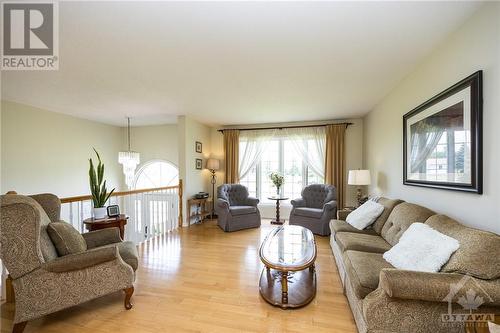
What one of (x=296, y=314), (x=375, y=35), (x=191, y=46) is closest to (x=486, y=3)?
(x=375, y=35)

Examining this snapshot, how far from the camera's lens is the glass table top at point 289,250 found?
1.93 meters

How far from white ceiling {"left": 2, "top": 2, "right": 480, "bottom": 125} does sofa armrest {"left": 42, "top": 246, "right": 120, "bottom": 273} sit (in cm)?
186

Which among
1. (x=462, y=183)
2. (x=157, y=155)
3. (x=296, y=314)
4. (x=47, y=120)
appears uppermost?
(x=47, y=120)

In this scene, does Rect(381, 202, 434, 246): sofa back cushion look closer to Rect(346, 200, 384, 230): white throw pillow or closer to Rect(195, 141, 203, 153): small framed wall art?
Rect(346, 200, 384, 230): white throw pillow

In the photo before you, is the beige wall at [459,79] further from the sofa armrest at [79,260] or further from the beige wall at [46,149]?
the beige wall at [46,149]

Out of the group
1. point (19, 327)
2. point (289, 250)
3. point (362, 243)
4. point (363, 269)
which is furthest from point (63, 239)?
point (362, 243)

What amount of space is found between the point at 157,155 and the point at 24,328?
4.76 meters

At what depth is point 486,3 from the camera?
1.51 m

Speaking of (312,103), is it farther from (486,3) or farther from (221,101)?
(486,3)

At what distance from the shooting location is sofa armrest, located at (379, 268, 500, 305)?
1189 mm

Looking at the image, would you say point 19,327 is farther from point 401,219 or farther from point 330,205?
point 330,205

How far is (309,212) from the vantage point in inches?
163

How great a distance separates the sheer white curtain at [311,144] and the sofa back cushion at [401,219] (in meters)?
2.64

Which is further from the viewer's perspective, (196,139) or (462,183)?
(196,139)
